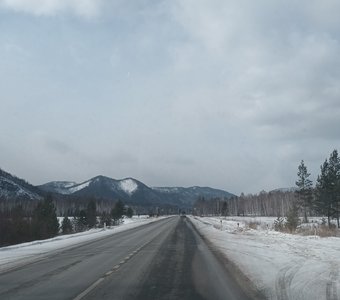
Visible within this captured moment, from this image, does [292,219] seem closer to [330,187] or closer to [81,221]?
[330,187]

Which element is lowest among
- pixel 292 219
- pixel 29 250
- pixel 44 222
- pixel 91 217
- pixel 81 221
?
pixel 29 250

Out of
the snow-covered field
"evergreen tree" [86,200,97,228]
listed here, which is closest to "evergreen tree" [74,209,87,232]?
"evergreen tree" [86,200,97,228]

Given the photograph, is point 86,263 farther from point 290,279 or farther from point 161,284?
point 290,279

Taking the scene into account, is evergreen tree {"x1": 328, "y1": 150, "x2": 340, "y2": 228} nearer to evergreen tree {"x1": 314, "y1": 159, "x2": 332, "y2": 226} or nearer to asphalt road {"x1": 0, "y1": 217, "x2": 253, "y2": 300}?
evergreen tree {"x1": 314, "y1": 159, "x2": 332, "y2": 226}

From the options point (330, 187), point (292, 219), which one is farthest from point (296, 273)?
point (330, 187)

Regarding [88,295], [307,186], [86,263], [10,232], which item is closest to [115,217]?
[307,186]

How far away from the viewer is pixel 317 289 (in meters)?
10.4

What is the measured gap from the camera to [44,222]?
57.4 m

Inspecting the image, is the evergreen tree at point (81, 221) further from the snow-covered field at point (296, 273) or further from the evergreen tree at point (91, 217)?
the snow-covered field at point (296, 273)

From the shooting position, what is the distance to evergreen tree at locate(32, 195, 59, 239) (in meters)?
52.3

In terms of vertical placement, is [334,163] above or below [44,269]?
above

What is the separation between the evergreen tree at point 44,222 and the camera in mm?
52331

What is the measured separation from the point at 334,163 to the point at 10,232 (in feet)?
181

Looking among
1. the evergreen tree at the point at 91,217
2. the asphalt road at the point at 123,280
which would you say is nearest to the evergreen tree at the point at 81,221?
the evergreen tree at the point at 91,217
